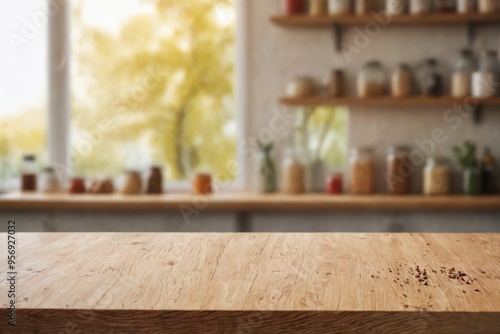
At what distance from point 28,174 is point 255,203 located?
146 cm

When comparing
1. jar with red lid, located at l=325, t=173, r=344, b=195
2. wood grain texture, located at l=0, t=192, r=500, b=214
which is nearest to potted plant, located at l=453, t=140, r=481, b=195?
wood grain texture, located at l=0, t=192, r=500, b=214

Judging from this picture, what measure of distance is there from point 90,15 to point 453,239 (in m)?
2.88

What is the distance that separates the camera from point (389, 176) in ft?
13.3

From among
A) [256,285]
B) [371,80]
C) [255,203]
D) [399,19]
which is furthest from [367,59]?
[256,285]

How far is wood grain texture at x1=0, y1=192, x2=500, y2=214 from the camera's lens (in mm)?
3615

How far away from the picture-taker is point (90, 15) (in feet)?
14.0

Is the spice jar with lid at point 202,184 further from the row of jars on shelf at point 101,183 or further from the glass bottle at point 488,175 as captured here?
the glass bottle at point 488,175

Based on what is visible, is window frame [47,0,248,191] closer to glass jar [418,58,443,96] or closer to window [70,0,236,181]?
window [70,0,236,181]

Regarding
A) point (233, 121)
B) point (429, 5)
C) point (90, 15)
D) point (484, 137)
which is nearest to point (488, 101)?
point (484, 137)

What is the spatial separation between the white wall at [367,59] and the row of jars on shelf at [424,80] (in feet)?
0.29

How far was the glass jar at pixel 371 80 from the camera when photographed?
158 inches

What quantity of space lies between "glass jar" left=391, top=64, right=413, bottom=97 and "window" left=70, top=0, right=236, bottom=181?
952 millimetres

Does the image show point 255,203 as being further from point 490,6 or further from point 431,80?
point 490,6

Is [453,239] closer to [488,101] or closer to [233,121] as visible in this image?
[488,101]
